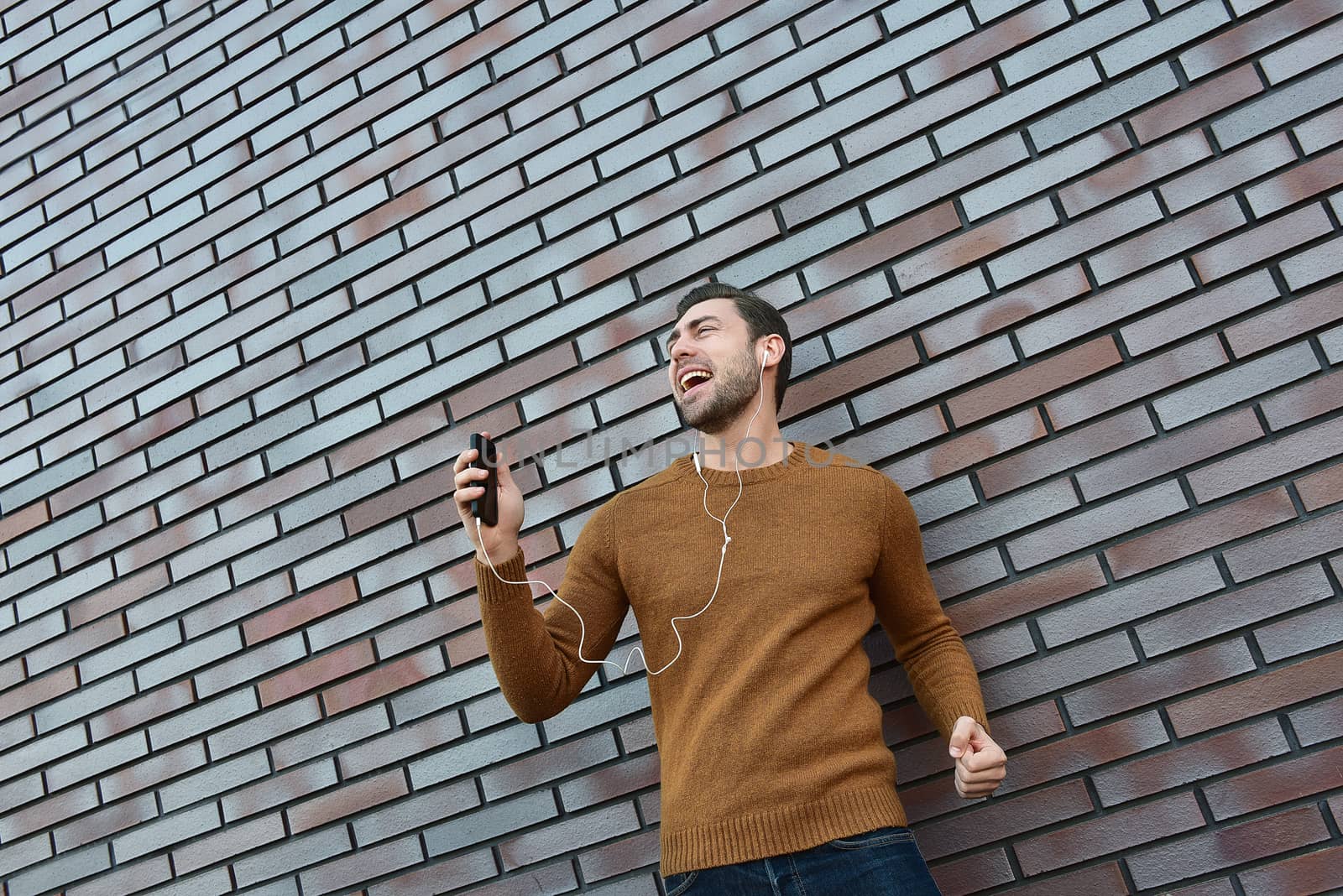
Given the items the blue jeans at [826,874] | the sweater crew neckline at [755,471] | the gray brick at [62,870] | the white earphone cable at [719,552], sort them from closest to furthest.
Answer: the blue jeans at [826,874], the white earphone cable at [719,552], the sweater crew neckline at [755,471], the gray brick at [62,870]

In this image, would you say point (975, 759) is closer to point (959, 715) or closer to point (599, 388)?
point (959, 715)

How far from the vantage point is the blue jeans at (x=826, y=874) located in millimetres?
1724

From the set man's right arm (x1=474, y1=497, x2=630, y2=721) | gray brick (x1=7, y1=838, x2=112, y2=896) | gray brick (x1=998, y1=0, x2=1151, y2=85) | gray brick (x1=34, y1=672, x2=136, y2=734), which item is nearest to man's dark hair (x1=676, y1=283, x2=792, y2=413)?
man's right arm (x1=474, y1=497, x2=630, y2=721)

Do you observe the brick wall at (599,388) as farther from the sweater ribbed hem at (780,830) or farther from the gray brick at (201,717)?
the sweater ribbed hem at (780,830)

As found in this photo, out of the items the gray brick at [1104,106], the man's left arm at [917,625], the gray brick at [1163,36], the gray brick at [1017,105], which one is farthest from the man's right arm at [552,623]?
the gray brick at [1163,36]

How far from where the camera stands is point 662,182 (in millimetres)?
2570

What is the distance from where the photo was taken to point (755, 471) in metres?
2.07

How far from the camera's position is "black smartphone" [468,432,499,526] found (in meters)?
1.81

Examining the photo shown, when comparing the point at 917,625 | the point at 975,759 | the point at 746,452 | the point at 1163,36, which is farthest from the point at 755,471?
the point at 1163,36

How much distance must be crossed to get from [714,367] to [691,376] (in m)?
0.07

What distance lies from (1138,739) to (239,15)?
3364 mm

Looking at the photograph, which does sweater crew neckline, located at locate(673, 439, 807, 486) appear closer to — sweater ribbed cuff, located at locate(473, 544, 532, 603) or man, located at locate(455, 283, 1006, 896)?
man, located at locate(455, 283, 1006, 896)

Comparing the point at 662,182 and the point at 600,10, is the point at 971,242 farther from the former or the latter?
the point at 600,10

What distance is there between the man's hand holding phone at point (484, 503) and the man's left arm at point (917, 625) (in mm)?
793
